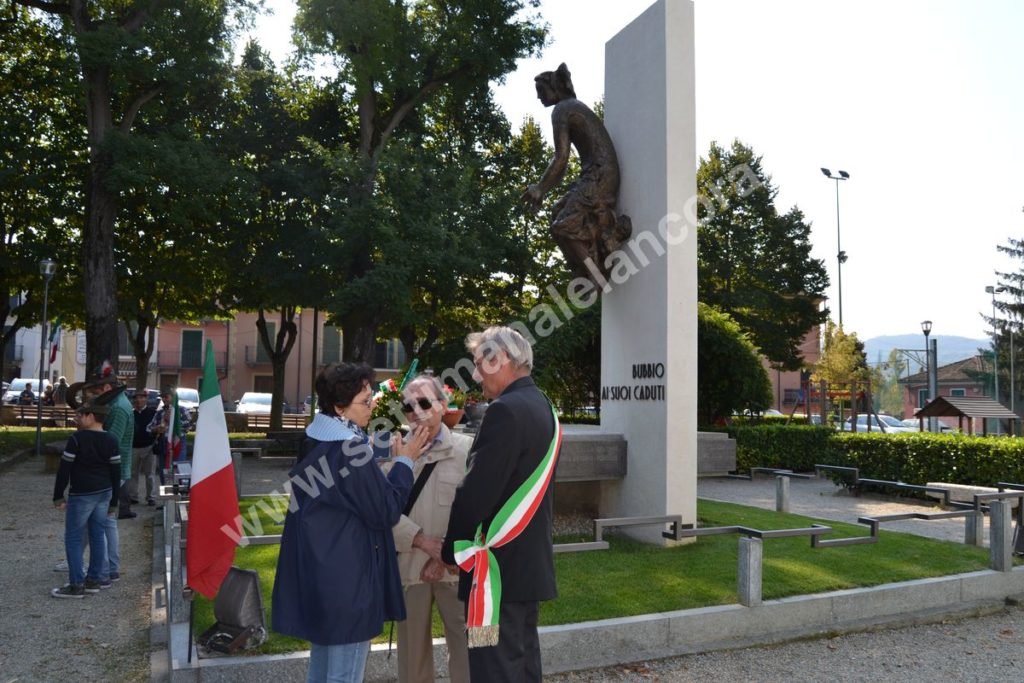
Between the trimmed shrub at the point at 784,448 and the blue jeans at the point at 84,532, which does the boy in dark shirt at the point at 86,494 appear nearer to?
the blue jeans at the point at 84,532

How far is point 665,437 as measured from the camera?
26.6 feet

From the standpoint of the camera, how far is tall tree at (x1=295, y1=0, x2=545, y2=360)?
2011 centimetres

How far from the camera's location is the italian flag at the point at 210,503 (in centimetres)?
488

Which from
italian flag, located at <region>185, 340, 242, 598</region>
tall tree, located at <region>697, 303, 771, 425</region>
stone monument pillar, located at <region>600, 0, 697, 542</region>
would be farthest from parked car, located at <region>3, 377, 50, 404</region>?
italian flag, located at <region>185, 340, 242, 598</region>

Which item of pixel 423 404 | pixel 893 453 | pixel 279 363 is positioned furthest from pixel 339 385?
pixel 279 363

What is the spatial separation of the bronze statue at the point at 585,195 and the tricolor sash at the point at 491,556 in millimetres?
5850

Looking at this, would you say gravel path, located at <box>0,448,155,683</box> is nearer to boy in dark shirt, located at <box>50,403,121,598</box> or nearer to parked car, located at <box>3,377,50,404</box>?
boy in dark shirt, located at <box>50,403,121,598</box>

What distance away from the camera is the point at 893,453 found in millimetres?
15750

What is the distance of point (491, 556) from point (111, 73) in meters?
18.8

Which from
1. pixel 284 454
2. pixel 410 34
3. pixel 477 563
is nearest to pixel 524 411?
pixel 477 563

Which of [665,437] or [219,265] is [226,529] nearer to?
[665,437]

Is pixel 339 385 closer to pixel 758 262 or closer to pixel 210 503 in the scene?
pixel 210 503

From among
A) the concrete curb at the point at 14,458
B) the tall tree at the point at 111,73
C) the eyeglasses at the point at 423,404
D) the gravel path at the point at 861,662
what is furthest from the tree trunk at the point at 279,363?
the eyeglasses at the point at 423,404

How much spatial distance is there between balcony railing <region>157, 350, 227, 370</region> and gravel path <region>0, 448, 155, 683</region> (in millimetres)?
44074
